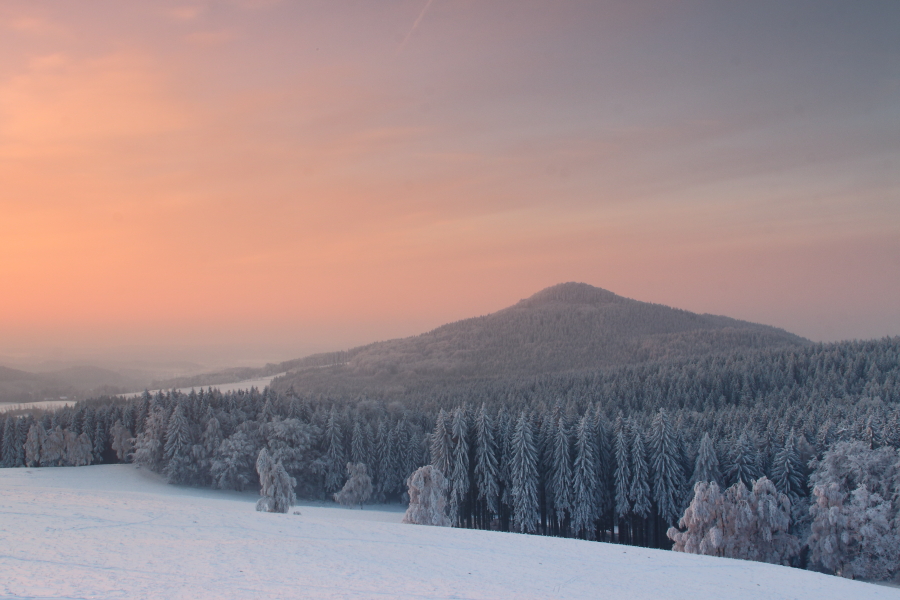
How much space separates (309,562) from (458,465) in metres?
41.7

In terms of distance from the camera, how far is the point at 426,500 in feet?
161

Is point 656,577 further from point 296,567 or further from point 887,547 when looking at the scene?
point 887,547

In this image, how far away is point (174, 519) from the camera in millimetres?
28766

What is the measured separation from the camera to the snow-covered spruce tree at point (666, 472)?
54.9m

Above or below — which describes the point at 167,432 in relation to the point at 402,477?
above

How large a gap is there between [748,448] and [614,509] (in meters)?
14.6

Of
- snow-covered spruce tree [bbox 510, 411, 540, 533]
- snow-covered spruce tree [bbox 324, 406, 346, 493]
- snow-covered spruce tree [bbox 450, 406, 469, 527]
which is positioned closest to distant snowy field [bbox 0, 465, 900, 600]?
snow-covered spruce tree [bbox 510, 411, 540, 533]

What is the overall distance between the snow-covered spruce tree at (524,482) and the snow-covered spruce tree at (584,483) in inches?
162

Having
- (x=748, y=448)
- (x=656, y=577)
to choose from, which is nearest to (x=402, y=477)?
(x=748, y=448)

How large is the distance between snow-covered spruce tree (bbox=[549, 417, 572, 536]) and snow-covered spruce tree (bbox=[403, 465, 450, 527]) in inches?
574

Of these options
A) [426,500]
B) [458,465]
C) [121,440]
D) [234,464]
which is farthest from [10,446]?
[426,500]

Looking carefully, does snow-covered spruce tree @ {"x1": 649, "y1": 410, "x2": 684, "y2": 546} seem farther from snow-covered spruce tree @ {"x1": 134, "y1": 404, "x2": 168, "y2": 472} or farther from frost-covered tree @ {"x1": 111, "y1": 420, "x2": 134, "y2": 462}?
frost-covered tree @ {"x1": 111, "y1": 420, "x2": 134, "y2": 462}

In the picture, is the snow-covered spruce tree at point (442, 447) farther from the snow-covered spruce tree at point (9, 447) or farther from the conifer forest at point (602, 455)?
the snow-covered spruce tree at point (9, 447)

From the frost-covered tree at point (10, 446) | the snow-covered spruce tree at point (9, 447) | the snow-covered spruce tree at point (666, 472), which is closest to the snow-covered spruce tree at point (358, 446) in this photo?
the snow-covered spruce tree at point (666, 472)
